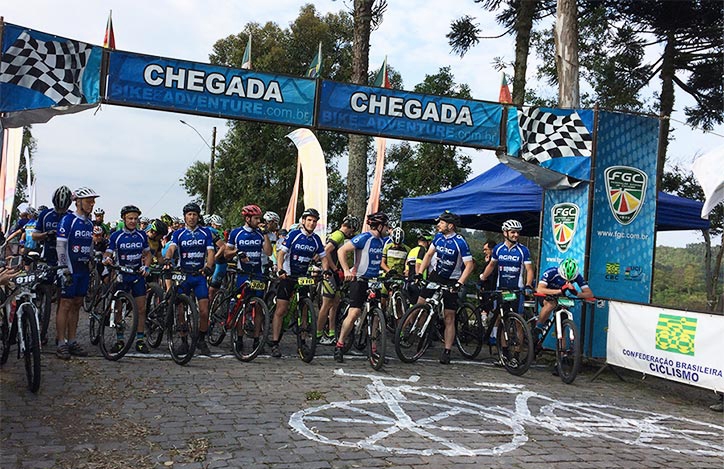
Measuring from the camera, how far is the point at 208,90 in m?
9.71

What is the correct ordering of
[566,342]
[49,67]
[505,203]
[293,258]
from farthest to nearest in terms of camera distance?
[505,203]
[49,67]
[293,258]
[566,342]

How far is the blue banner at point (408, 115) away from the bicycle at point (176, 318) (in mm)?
3568

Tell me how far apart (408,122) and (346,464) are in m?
7.02

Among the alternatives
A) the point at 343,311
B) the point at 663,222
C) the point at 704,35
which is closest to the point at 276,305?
the point at 343,311

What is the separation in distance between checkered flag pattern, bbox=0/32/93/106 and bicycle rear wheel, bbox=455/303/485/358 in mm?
6519

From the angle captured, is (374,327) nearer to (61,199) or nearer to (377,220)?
(377,220)

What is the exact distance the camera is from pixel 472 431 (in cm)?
561

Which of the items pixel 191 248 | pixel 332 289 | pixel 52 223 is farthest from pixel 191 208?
pixel 332 289

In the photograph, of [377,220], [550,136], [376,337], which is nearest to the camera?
[376,337]

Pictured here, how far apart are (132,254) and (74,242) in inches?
28.2

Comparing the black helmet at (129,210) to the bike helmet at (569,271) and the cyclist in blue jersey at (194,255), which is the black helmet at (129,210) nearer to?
the cyclist in blue jersey at (194,255)

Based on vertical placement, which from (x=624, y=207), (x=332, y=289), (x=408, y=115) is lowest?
(x=332, y=289)

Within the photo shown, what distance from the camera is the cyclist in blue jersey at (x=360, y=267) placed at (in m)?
8.58

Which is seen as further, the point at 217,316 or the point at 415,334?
the point at 217,316
